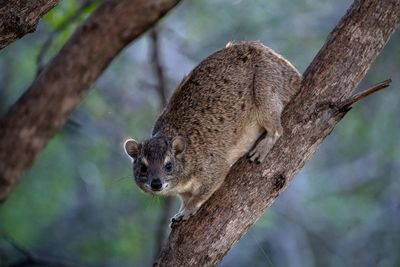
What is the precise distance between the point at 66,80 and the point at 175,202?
6.28 metres

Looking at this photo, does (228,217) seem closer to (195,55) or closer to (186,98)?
(186,98)

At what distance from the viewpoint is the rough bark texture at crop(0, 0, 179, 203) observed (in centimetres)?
605

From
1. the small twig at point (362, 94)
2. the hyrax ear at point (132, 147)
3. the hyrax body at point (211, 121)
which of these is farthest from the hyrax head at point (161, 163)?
the small twig at point (362, 94)

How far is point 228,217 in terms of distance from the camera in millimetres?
5074

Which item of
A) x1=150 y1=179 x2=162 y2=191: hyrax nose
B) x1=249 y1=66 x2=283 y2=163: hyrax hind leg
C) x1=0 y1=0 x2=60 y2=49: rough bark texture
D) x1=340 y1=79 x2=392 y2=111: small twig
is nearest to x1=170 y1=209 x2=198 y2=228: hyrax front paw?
→ x1=150 y1=179 x2=162 y2=191: hyrax nose

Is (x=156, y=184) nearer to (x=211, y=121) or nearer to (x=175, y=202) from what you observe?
(x=211, y=121)

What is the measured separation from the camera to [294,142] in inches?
207

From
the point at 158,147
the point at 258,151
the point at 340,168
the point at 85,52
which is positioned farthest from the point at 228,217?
the point at 340,168

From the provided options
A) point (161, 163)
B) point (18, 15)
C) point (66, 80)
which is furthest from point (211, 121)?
point (18, 15)

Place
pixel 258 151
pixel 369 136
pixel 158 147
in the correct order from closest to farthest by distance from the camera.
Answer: pixel 258 151 → pixel 158 147 → pixel 369 136

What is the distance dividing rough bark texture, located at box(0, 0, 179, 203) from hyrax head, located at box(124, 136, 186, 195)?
712 millimetres

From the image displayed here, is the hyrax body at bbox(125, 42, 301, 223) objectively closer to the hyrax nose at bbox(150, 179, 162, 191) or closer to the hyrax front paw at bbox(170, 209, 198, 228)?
the hyrax nose at bbox(150, 179, 162, 191)

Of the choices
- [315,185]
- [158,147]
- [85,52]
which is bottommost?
[315,185]

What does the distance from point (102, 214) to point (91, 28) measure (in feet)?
24.1
